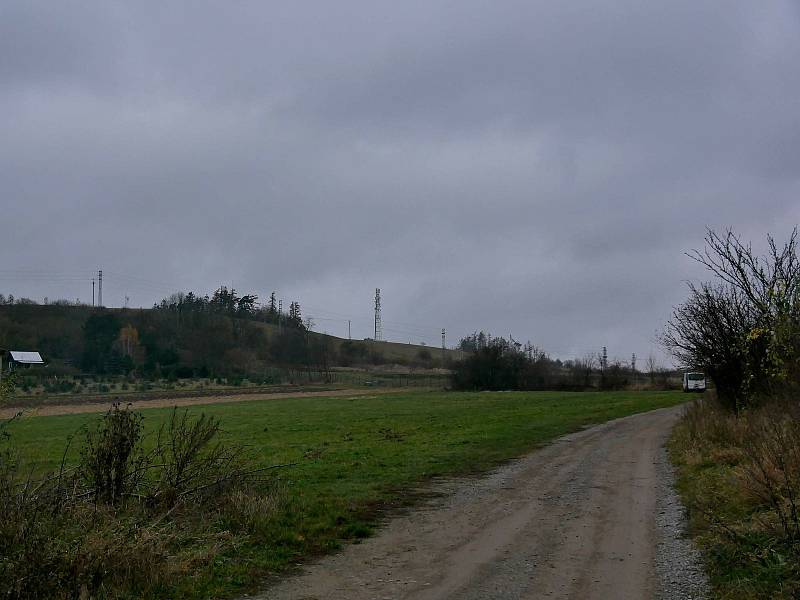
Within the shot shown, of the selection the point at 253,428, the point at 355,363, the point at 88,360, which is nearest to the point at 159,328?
the point at 88,360

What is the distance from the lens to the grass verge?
7.74m

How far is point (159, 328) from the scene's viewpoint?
5015 inches

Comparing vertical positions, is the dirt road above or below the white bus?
below

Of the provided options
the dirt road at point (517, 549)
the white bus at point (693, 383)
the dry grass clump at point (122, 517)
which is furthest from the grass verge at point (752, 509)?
the white bus at point (693, 383)

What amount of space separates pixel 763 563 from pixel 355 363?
13620 centimetres

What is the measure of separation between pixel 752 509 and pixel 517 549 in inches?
144

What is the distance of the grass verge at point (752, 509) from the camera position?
7738 millimetres

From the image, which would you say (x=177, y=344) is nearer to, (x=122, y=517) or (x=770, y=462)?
(x=122, y=517)

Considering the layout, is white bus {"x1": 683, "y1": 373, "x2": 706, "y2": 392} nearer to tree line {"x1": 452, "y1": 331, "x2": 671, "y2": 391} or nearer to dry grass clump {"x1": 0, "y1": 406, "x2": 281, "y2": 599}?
tree line {"x1": 452, "y1": 331, "x2": 671, "y2": 391}

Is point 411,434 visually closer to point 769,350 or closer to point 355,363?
point 769,350

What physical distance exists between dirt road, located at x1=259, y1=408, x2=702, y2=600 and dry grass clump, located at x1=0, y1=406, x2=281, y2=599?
1485mm

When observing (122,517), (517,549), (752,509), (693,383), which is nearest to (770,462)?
(752,509)

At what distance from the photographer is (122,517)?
9.62 meters

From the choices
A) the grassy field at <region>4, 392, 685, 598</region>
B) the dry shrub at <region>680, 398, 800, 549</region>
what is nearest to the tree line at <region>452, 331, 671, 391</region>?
the grassy field at <region>4, 392, 685, 598</region>
